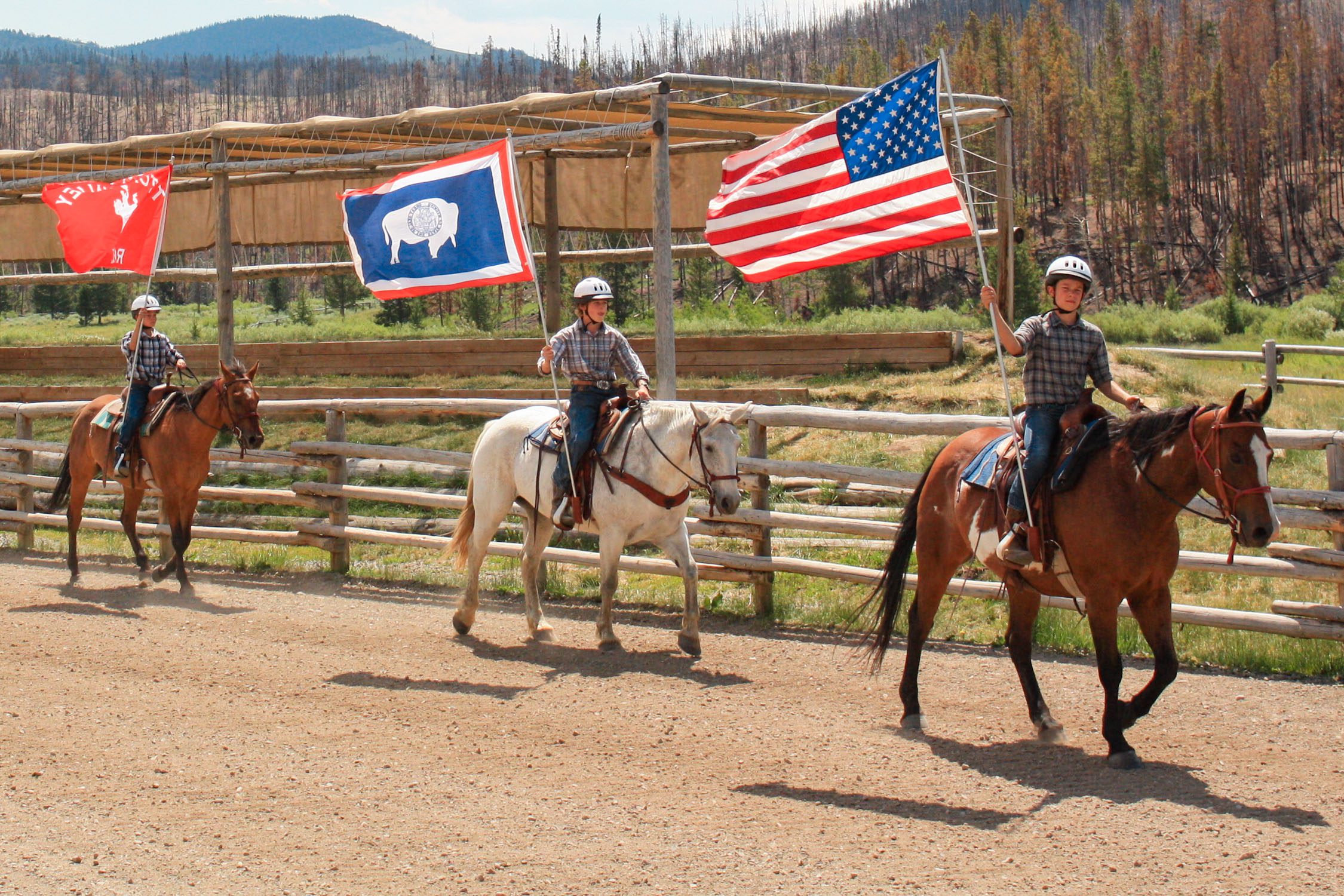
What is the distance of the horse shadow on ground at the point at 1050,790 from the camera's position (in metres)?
5.43

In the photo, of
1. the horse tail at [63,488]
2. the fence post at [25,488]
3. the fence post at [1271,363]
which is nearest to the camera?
the horse tail at [63,488]

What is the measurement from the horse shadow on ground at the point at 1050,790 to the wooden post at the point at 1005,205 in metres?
7.57

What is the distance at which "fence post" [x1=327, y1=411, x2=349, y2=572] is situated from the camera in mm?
12336

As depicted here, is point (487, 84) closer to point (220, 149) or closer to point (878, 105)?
point (220, 149)

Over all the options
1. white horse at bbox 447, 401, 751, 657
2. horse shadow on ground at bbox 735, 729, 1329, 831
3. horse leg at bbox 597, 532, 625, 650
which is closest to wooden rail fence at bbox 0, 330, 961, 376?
white horse at bbox 447, 401, 751, 657

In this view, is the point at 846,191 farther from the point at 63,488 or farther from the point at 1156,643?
the point at 63,488

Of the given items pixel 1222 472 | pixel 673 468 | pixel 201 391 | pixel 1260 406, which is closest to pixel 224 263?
pixel 201 391

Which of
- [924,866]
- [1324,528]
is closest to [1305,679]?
[1324,528]

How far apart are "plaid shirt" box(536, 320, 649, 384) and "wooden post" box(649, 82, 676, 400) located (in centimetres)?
199

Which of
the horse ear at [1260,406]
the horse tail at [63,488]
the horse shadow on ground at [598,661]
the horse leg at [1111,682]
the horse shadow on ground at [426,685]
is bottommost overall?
the horse shadow on ground at [598,661]

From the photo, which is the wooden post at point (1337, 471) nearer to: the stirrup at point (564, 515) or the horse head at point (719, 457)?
the horse head at point (719, 457)

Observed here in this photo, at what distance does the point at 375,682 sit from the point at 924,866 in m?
4.19

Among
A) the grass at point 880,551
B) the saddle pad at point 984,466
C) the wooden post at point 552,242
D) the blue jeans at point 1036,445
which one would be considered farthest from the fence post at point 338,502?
the blue jeans at point 1036,445

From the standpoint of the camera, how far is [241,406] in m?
11.3
